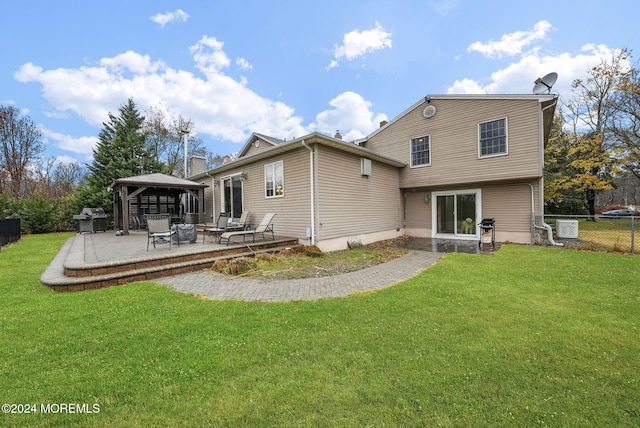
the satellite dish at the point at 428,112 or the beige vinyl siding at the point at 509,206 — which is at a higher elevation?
the satellite dish at the point at 428,112

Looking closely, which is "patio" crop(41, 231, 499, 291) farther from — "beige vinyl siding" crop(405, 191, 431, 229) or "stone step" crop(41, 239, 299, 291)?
"beige vinyl siding" crop(405, 191, 431, 229)

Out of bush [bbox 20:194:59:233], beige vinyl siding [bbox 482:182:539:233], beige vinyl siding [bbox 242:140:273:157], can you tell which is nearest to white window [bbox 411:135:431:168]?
beige vinyl siding [bbox 482:182:539:233]

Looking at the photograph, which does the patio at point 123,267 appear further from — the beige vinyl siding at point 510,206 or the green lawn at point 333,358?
the beige vinyl siding at point 510,206

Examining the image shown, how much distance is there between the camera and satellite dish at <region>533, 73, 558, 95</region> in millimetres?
10002

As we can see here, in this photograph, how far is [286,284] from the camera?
512cm

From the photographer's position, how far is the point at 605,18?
10.1 meters

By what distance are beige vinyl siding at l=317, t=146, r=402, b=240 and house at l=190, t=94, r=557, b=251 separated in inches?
1.4

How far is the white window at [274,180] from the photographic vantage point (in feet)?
31.7

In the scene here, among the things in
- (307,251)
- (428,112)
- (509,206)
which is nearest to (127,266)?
(307,251)

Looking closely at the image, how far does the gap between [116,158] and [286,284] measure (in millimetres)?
19731

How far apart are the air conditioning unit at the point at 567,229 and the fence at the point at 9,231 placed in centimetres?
2088

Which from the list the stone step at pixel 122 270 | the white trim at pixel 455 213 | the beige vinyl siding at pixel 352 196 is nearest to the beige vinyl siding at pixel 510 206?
the white trim at pixel 455 213

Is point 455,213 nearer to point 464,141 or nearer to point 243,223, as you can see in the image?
point 464,141

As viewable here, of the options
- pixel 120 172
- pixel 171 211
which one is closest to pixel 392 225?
pixel 171 211
